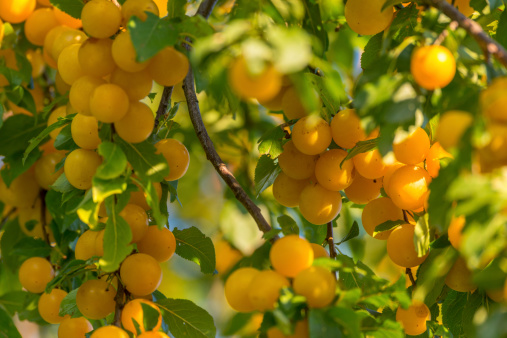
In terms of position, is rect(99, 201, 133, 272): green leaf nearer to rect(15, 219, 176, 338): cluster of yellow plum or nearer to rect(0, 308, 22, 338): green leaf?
rect(15, 219, 176, 338): cluster of yellow plum

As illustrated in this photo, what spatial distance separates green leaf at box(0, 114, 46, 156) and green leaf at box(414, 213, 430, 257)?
0.72 m

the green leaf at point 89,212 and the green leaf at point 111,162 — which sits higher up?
the green leaf at point 111,162

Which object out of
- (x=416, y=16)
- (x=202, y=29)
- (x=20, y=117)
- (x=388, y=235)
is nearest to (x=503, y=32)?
(x=416, y=16)

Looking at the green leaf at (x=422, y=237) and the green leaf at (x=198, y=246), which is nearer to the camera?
the green leaf at (x=422, y=237)

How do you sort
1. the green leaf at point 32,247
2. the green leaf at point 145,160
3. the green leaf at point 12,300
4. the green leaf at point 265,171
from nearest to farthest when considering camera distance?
the green leaf at point 145,160, the green leaf at point 265,171, the green leaf at point 32,247, the green leaf at point 12,300

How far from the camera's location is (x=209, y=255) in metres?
0.87

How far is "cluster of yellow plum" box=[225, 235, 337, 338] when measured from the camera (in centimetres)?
60

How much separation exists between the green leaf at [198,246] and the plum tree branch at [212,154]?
0.10m

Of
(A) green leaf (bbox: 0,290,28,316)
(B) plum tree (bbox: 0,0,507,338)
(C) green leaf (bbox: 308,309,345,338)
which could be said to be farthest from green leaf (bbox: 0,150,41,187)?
(C) green leaf (bbox: 308,309,345,338)

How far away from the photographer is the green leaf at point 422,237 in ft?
2.35

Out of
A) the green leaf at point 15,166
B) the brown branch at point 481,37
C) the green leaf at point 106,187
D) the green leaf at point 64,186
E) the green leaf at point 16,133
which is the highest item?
the brown branch at point 481,37

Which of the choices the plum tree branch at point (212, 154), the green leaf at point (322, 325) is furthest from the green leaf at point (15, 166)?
the green leaf at point (322, 325)

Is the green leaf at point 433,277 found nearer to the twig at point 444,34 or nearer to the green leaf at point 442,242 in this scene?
the green leaf at point 442,242

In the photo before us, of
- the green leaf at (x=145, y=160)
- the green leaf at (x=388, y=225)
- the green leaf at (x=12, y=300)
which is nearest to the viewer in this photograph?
the green leaf at (x=145, y=160)
